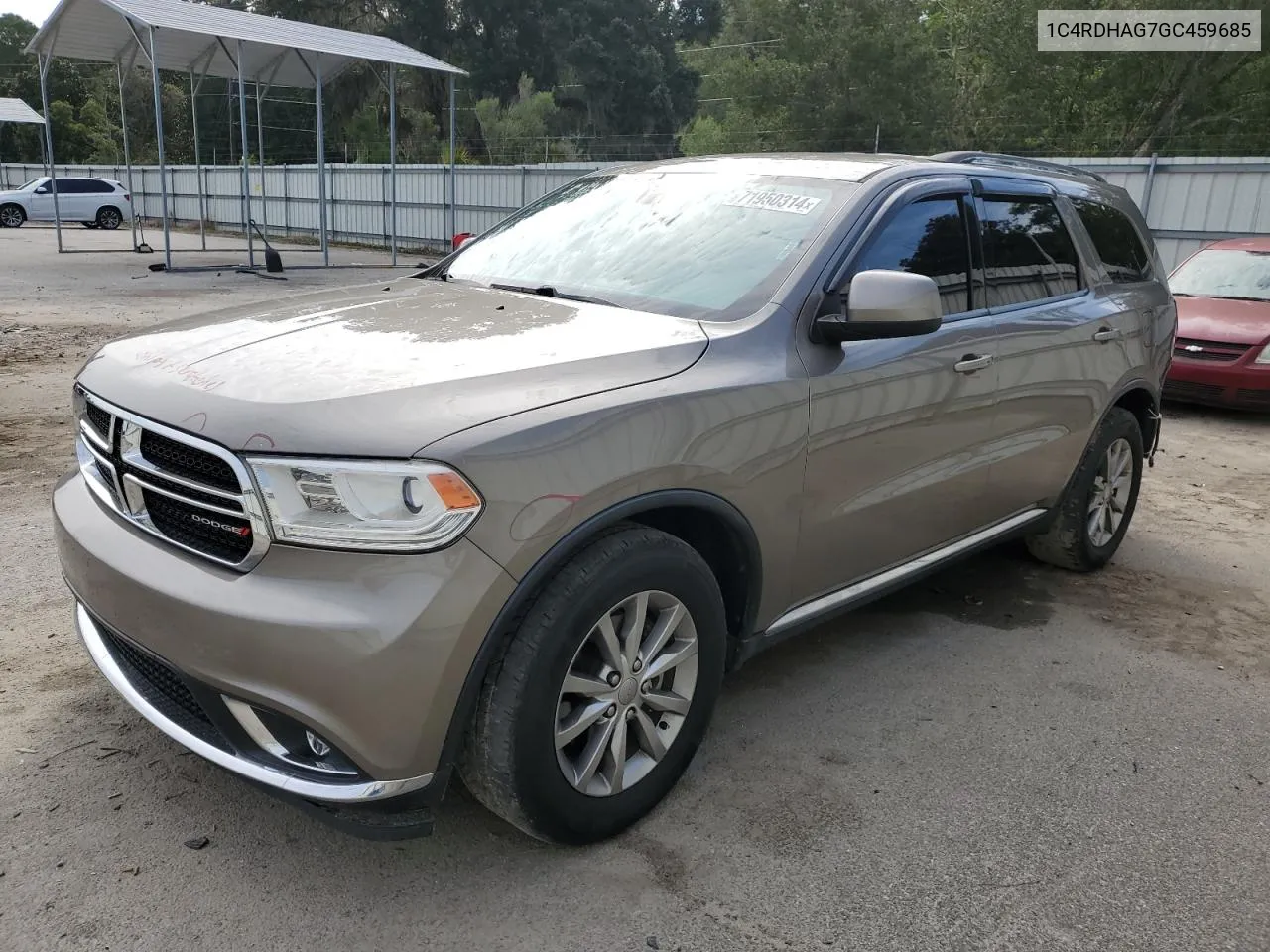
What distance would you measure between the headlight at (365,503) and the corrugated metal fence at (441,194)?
14442 millimetres

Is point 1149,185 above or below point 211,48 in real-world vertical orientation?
below

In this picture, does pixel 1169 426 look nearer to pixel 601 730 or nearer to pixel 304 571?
pixel 601 730

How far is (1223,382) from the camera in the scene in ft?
28.7

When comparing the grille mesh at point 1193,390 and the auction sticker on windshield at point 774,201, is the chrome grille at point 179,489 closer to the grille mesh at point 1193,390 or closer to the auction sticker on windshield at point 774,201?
the auction sticker on windshield at point 774,201

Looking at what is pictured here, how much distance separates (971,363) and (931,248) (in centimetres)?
43

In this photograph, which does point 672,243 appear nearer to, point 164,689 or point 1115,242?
point 164,689

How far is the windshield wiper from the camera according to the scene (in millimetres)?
3205

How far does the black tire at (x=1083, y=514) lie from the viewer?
4.63 metres

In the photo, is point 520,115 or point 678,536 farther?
point 520,115

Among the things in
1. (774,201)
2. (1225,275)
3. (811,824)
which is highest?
(774,201)

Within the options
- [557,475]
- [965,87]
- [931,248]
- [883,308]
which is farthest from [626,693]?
[965,87]

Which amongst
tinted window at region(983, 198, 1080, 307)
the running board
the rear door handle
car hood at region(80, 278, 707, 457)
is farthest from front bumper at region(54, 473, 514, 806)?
tinted window at region(983, 198, 1080, 307)

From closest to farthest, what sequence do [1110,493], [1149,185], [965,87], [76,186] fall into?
[1110,493], [1149,185], [76,186], [965,87]

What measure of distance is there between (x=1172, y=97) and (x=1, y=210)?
118ft
